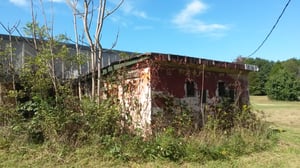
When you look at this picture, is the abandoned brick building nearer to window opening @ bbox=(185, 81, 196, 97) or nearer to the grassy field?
window opening @ bbox=(185, 81, 196, 97)

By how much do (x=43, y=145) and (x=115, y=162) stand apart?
1604 mm

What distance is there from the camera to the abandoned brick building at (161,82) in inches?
279

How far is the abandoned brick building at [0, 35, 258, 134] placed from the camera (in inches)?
279

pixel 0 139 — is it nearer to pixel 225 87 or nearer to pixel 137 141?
pixel 137 141

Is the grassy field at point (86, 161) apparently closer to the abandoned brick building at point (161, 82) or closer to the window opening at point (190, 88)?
the abandoned brick building at point (161, 82)

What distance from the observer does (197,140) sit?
6.38 metres

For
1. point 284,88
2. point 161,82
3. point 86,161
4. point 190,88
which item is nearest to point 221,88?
point 190,88

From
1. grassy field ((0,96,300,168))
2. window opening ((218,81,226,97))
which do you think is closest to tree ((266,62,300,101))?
window opening ((218,81,226,97))

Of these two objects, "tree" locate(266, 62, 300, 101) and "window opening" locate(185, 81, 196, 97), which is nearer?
"window opening" locate(185, 81, 196, 97)

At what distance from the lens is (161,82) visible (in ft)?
24.2

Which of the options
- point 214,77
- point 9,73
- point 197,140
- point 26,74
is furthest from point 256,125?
point 9,73

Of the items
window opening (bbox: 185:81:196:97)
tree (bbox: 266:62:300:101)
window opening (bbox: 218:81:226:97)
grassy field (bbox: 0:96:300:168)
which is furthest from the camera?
tree (bbox: 266:62:300:101)

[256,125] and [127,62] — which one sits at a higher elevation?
[127,62]

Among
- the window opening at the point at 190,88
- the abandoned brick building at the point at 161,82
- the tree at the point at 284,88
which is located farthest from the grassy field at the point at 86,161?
the tree at the point at 284,88
